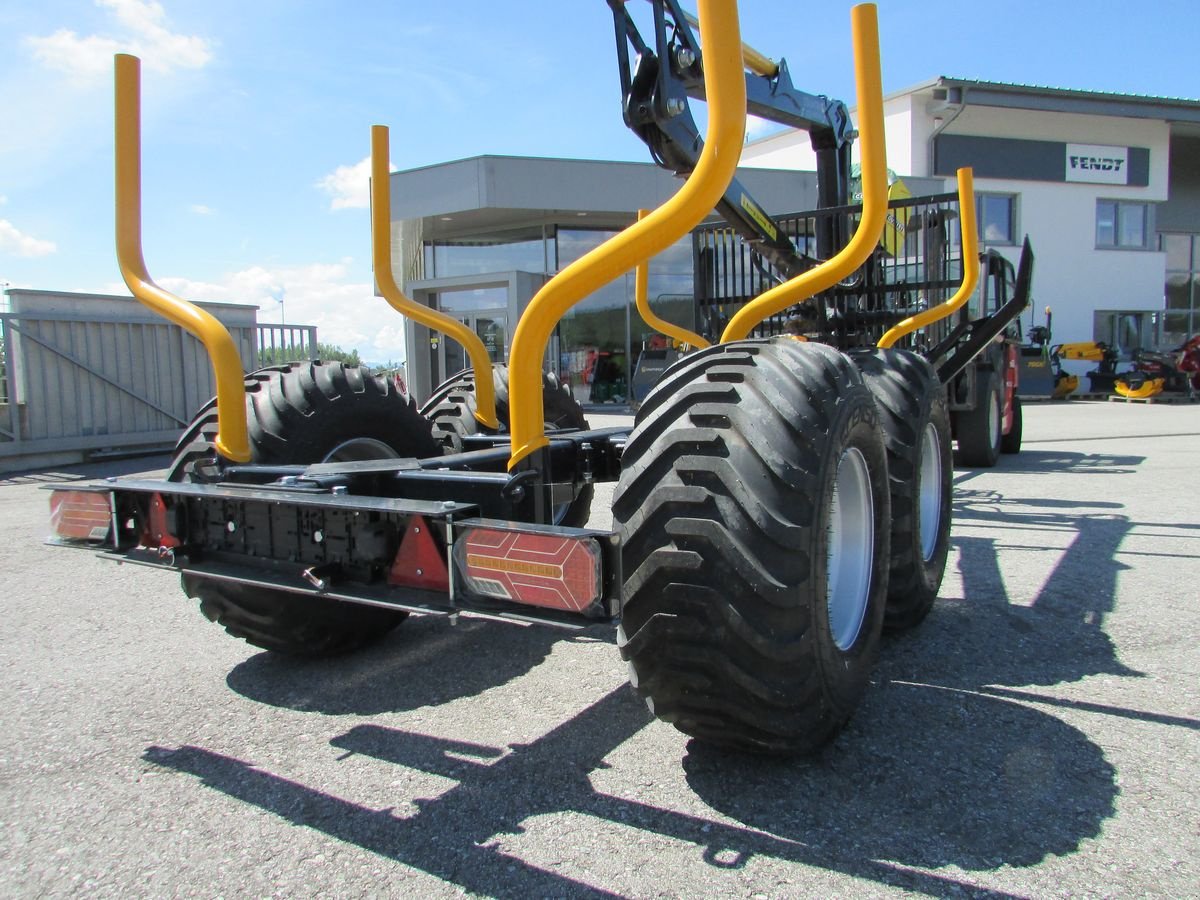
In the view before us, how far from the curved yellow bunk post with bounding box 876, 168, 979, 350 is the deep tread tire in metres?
6.29

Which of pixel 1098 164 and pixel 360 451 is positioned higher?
pixel 1098 164

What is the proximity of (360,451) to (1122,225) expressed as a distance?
29516 mm

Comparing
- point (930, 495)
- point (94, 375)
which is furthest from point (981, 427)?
point (94, 375)

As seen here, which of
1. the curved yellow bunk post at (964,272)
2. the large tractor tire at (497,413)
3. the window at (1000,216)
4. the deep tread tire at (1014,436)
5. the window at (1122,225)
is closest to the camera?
the large tractor tire at (497,413)

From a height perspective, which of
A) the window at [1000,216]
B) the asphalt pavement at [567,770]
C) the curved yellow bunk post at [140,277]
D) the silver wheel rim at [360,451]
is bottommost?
the asphalt pavement at [567,770]

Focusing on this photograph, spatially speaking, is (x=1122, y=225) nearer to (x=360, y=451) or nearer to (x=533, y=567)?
(x=360, y=451)

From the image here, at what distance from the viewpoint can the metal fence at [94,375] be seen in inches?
469

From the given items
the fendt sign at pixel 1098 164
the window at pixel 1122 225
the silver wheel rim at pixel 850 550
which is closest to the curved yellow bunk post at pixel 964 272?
the silver wheel rim at pixel 850 550

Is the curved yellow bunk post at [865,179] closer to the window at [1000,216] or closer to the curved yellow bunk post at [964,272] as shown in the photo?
the curved yellow bunk post at [964,272]

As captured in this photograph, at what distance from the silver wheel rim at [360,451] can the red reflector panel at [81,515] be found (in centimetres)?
91

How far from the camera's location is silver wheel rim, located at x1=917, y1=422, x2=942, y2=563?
4.42 m

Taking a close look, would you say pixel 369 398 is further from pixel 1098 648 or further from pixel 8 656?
pixel 1098 648

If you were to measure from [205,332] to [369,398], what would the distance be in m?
0.90

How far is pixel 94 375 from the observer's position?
500 inches
